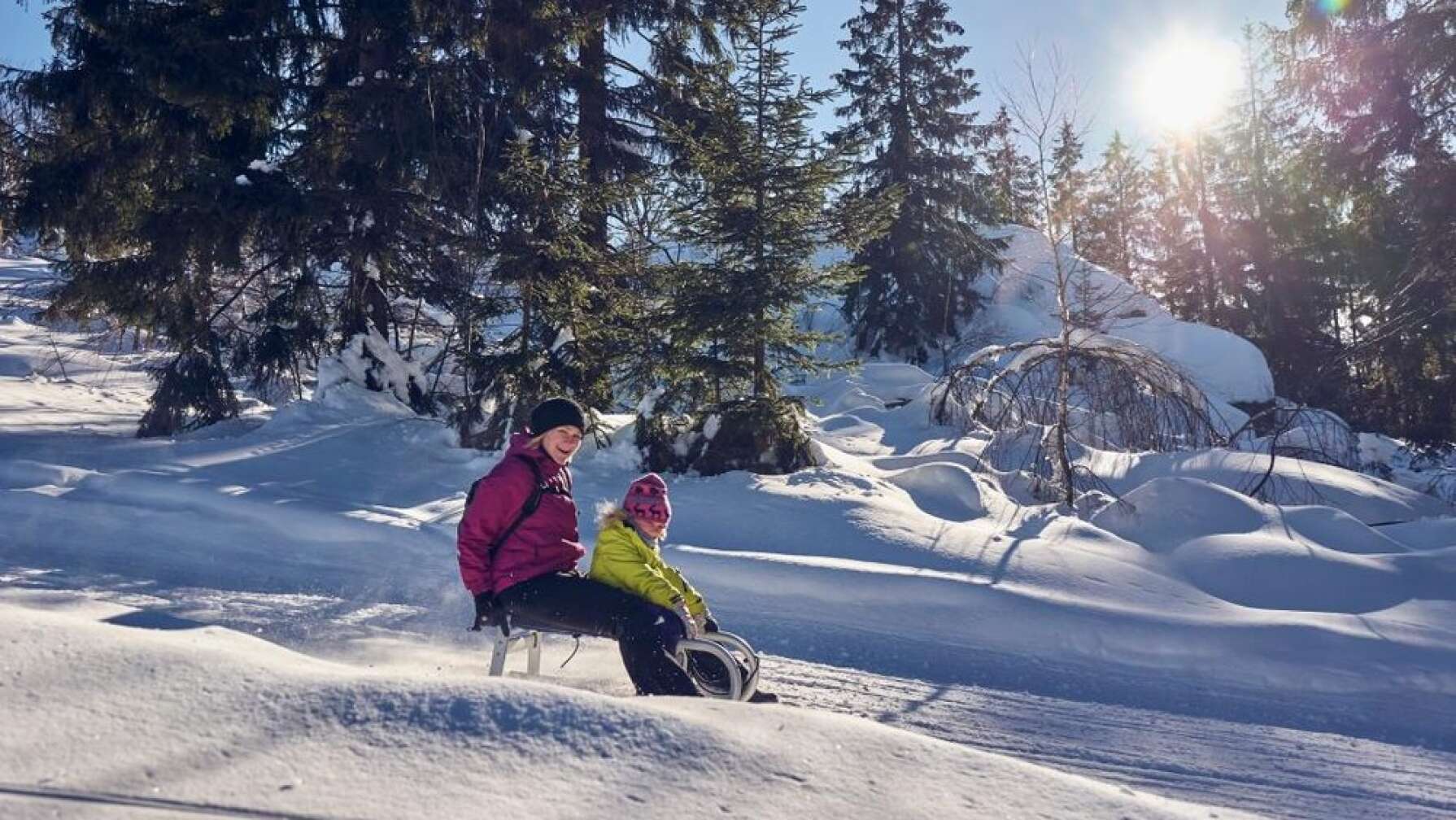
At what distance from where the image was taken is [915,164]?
25.7m

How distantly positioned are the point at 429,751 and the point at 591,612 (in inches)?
68.4

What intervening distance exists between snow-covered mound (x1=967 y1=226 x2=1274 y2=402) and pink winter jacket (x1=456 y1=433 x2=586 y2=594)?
13.3m

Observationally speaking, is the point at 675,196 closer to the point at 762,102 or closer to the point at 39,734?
the point at 762,102

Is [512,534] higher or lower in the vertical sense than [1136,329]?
lower

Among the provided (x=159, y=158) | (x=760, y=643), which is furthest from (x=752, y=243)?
(x=159, y=158)

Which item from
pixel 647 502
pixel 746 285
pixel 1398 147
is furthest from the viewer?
pixel 1398 147

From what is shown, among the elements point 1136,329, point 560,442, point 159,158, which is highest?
point 1136,329

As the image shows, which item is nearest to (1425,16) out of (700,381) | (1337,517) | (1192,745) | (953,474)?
(1337,517)

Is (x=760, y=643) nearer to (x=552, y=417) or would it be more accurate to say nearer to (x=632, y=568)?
(x=632, y=568)

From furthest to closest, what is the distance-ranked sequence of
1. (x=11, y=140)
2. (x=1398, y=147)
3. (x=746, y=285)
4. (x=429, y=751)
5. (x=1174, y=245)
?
1. (x=1174, y=245)
2. (x=1398, y=147)
3. (x=11, y=140)
4. (x=746, y=285)
5. (x=429, y=751)

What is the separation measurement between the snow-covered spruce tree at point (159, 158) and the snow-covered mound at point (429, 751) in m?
8.42

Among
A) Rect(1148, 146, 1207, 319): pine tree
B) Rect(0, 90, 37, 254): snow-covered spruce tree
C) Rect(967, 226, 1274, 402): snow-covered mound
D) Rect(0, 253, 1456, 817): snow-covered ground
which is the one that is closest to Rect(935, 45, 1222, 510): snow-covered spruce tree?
Rect(0, 253, 1456, 817): snow-covered ground

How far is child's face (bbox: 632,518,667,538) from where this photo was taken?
474 centimetres

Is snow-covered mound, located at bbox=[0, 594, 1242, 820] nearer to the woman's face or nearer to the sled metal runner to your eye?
the sled metal runner
